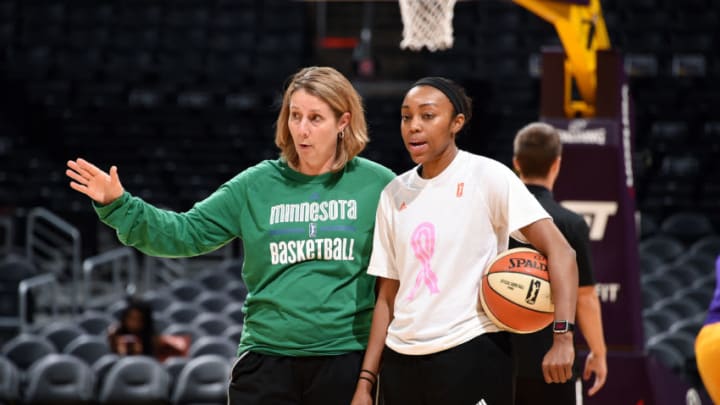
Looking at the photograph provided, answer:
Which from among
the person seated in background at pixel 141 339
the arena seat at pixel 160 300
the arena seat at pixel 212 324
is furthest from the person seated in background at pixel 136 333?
the arena seat at pixel 160 300

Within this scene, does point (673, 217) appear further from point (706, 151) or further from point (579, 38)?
point (579, 38)

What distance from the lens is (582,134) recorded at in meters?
6.11

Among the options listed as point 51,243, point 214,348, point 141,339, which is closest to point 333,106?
point 214,348

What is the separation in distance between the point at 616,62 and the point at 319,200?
3647 millimetres

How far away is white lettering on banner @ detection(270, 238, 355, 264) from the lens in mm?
3131

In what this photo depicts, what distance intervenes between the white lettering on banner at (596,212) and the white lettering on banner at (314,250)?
10.2ft

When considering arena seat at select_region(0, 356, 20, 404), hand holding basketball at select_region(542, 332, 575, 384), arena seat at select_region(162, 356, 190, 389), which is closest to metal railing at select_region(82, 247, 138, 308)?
arena seat at select_region(0, 356, 20, 404)


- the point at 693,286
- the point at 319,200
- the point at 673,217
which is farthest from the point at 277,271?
the point at 673,217

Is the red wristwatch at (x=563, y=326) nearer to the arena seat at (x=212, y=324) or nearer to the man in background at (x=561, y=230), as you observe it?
the man in background at (x=561, y=230)

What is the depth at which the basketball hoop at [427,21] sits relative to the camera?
6.24m

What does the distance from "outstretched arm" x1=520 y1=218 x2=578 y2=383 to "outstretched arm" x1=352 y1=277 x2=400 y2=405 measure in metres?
0.44

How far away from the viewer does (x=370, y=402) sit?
10.1 ft

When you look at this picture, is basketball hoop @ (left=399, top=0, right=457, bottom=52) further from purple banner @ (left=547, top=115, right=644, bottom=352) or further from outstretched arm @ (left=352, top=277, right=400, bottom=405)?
outstretched arm @ (left=352, top=277, right=400, bottom=405)

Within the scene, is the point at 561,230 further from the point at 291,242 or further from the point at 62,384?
the point at 62,384
